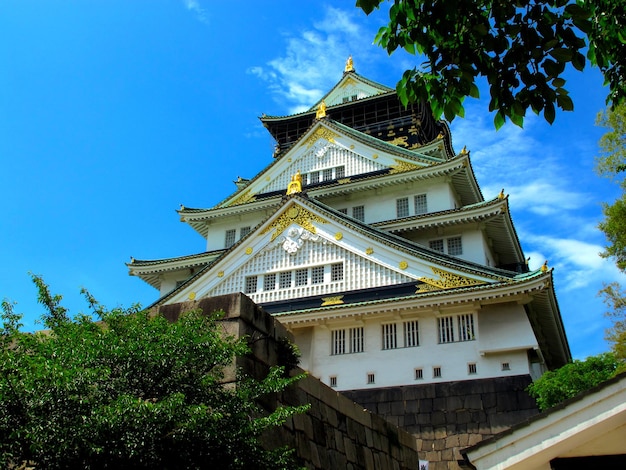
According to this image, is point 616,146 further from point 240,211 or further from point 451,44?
point 240,211

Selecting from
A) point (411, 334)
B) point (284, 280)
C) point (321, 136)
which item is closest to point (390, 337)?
point (411, 334)

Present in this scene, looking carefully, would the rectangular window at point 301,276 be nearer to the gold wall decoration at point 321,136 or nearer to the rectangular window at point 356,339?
the rectangular window at point 356,339

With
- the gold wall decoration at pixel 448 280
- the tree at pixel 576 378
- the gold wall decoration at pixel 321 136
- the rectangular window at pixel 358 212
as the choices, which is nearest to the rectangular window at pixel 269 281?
the gold wall decoration at pixel 448 280

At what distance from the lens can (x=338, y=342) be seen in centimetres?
2266

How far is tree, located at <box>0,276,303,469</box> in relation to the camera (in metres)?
6.57

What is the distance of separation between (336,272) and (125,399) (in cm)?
1743

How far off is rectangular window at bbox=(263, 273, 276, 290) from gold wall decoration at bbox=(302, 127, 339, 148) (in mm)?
10118

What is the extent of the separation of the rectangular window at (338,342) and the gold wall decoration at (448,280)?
11.1 feet

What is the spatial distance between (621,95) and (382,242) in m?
15.2

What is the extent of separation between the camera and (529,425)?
707 centimetres

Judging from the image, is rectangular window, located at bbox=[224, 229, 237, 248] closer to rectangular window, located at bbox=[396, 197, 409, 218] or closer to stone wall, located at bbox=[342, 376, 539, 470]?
rectangular window, located at bbox=[396, 197, 409, 218]

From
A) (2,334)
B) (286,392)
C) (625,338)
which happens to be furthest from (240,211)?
(2,334)

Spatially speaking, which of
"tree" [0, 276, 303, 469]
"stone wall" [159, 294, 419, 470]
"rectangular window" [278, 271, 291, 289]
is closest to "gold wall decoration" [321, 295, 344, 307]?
"rectangular window" [278, 271, 291, 289]

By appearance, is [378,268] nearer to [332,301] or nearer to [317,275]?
[332,301]
